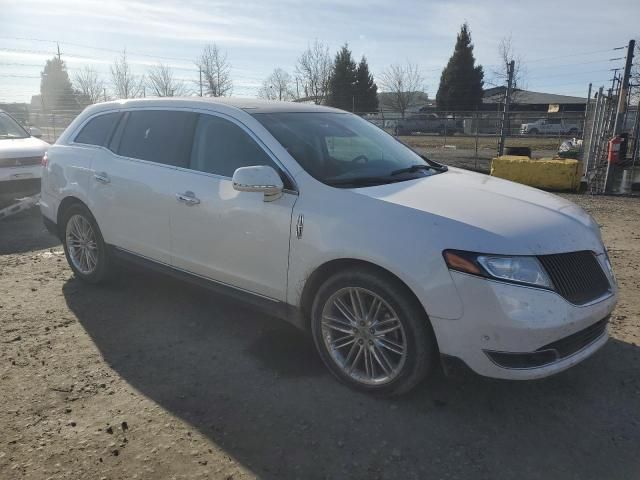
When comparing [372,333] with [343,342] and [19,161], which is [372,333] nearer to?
[343,342]

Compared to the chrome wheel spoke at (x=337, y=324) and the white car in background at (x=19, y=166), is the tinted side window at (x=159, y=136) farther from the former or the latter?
the white car in background at (x=19, y=166)

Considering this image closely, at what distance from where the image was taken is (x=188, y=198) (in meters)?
3.85

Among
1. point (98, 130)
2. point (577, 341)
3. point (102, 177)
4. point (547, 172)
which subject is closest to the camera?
point (577, 341)

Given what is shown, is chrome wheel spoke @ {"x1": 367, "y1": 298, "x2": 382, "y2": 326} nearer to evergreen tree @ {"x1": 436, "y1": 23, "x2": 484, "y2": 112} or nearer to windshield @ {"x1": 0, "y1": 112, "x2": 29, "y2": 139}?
windshield @ {"x1": 0, "y1": 112, "x2": 29, "y2": 139}

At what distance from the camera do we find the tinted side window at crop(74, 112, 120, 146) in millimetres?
4836

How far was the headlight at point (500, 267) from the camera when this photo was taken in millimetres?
2641

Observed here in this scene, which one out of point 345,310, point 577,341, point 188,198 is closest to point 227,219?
point 188,198

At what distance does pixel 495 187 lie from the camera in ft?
11.9

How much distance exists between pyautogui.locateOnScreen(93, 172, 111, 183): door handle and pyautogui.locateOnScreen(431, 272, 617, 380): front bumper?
3.25 metres

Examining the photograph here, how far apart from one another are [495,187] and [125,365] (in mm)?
2888

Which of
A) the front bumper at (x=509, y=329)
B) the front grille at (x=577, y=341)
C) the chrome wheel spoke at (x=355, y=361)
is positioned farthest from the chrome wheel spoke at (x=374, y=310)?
the front grille at (x=577, y=341)

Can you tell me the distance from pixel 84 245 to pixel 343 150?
2.86m

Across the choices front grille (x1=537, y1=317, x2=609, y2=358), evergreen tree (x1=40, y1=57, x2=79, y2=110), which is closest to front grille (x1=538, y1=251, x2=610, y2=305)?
front grille (x1=537, y1=317, x2=609, y2=358)

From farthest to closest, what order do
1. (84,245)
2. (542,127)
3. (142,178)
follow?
(542,127), (84,245), (142,178)
